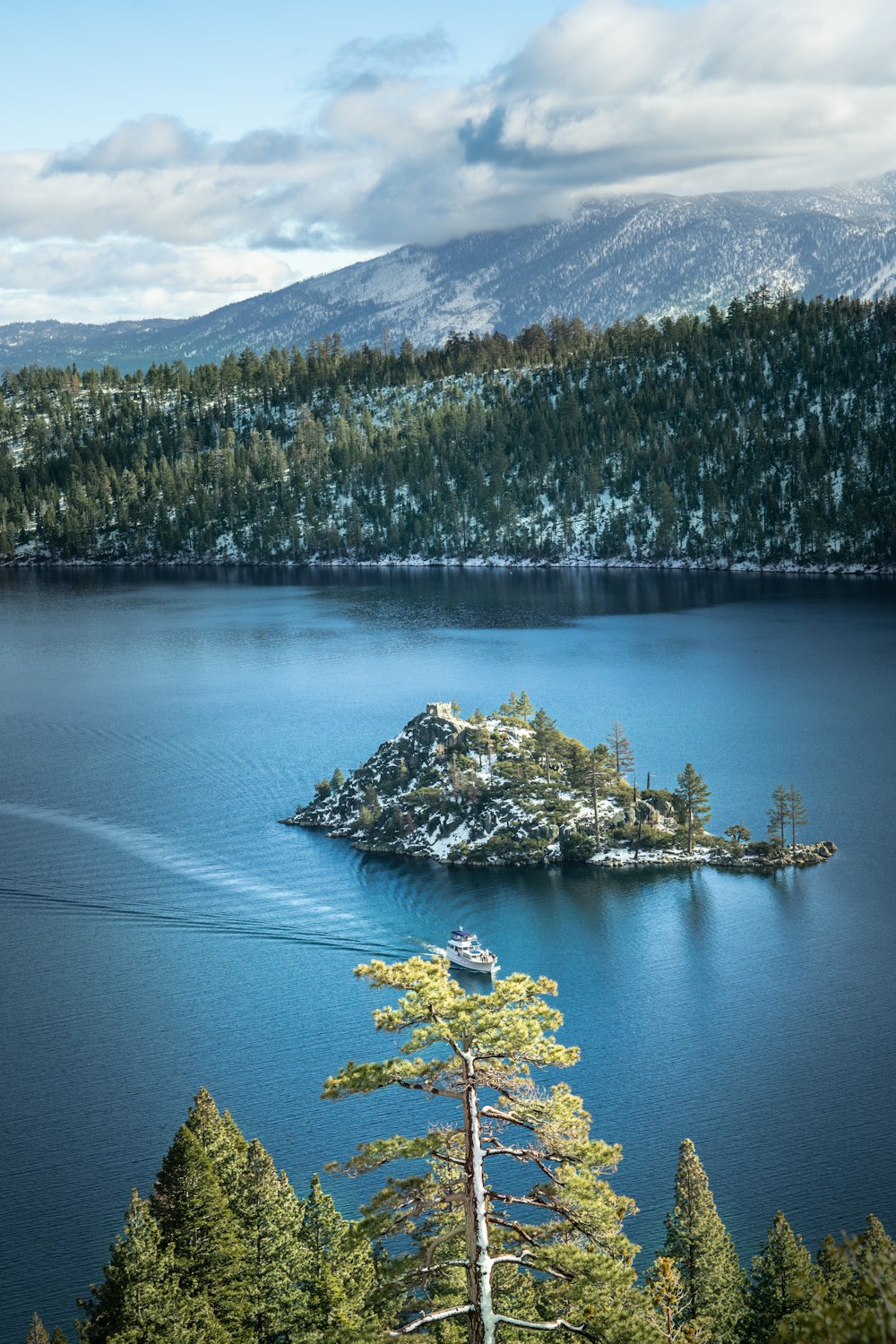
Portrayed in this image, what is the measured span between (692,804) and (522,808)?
11448mm

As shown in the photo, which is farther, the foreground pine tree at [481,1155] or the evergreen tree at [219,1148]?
the evergreen tree at [219,1148]

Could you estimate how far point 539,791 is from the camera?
8612 centimetres

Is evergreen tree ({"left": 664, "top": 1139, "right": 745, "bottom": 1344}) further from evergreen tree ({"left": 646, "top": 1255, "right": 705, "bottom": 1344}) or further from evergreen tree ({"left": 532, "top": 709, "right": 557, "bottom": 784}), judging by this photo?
evergreen tree ({"left": 532, "top": 709, "right": 557, "bottom": 784})

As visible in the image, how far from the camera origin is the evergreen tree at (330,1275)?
31641 mm

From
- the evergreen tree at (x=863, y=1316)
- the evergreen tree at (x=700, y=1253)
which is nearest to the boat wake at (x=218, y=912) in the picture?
the evergreen tree at (x=700, y=1253)

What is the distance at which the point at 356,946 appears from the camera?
6756 centimetres

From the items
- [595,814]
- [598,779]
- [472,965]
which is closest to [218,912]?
[472,965]

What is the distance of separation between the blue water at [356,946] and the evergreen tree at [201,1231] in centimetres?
859

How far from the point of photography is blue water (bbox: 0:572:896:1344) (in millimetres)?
46531

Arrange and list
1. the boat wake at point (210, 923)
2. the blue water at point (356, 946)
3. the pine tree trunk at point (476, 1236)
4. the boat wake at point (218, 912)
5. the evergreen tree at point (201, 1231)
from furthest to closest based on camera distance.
A: the boat wake at point (218, 912) → the boat wake at point (210, 923) → the blue water at point (356, 946) → the evergreen tree at point (201, 1231) → the pine tree trunk at point (476, 1236)

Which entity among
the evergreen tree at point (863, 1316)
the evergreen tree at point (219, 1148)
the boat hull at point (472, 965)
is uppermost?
the evergreen tree at point (863, 1316)

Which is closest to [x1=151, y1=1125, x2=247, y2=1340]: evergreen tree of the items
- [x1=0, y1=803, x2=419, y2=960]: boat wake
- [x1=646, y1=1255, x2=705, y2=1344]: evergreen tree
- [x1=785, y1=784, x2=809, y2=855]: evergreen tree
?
[x1=646, y1=1255, x2=705, y2=1344]: evergreen tree

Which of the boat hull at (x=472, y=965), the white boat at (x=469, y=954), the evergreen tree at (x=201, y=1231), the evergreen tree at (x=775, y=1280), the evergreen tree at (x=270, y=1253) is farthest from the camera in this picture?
the white boat at (x=469, y=954)

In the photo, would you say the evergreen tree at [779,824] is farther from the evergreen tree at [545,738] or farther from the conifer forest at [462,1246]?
the conifer forest at [462,1246]
